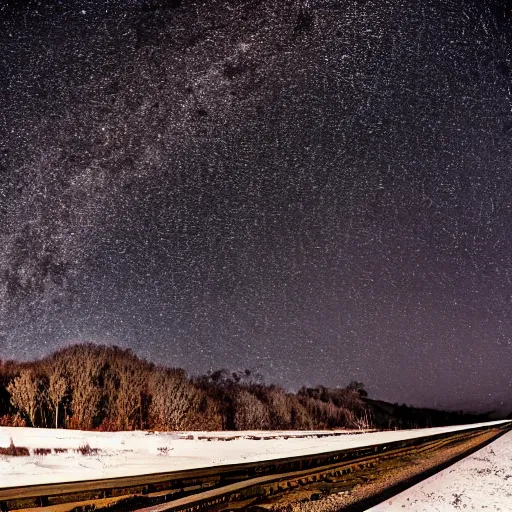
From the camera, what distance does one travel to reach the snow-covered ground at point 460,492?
9977 millimetres

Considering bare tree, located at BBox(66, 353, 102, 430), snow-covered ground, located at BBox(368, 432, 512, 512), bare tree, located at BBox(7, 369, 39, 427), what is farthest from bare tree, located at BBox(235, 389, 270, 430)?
snow-covered ground, located at BBox(368, 432, 512, 512)

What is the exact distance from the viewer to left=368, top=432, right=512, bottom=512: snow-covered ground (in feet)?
32.7

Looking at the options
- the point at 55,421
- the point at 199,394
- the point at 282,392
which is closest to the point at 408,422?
the point at 282,392

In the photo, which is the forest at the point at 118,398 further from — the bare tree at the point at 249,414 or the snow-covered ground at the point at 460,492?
the snow-covered ground at the point at 460,492

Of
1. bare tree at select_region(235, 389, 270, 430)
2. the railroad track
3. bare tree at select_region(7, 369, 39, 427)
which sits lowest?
bare tree at select_region(235, 389, 270, 430)

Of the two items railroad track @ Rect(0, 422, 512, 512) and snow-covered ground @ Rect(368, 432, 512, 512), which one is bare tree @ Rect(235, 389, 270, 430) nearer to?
snow-covered ground @ Rect(368, 432, 512, 512)

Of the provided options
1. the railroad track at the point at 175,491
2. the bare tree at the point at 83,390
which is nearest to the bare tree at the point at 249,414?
the bare tree at the point at 83,390

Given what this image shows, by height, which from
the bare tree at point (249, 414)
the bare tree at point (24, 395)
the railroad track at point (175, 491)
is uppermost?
the bare tree at point (24, 395)

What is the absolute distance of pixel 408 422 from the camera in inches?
6225

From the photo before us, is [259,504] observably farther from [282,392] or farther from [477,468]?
[282,392]

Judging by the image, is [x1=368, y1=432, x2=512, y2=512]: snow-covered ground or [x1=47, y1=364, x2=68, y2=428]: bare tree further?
[x1=47, y1=364, x2=68, y2=428]: bare tree

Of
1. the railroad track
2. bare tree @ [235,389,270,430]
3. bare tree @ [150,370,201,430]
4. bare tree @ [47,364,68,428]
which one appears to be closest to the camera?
the railroad track

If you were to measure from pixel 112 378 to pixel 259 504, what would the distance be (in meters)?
46.8

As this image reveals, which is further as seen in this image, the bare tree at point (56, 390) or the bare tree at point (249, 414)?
the bare tree at point (249, 414)
